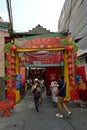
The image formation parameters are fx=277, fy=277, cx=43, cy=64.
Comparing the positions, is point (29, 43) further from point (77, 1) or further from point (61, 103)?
point (77, 1)

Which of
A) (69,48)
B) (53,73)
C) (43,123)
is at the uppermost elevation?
(69,48)

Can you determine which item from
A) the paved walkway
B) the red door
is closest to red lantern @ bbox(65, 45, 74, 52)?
the paved walkway

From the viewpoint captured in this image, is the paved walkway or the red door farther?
the red door

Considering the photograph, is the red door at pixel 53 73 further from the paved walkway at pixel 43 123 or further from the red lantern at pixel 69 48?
the paved walkway at pixel 43 123

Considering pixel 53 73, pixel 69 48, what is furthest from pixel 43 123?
pixel 53 73

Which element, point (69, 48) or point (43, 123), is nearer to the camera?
point (43, 123)

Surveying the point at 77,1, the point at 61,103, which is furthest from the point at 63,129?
the point at 77,1

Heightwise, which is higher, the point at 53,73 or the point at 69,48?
the point at 69,48

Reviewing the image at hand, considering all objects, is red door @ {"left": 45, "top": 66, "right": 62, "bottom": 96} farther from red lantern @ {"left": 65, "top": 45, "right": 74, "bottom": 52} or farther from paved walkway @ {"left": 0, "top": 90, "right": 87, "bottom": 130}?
paved walkway @ {"left": 0, "top": 90, "right": 87, "bottom": 130}

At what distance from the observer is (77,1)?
2625 cm

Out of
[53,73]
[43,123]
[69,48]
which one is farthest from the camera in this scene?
[53,73]

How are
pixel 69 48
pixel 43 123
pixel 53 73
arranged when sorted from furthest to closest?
pixel 53 73 → pixel 69 48 → pixel 43 123

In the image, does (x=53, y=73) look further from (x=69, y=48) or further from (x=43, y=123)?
(x=43, y=123)

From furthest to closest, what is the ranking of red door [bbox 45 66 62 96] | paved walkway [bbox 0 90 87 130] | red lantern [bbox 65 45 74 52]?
red door [bbox 45 66 62 96]
red lantern [bbox 65 45 74 52]
paved walkway [bbox 0 90 87 130]
